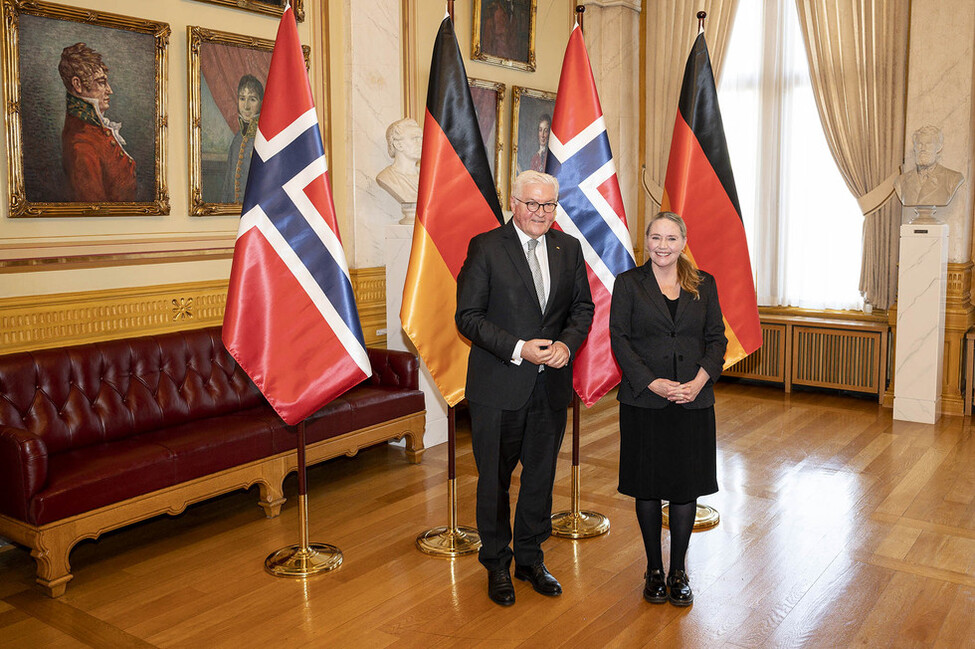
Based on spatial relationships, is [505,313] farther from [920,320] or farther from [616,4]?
[616,4]

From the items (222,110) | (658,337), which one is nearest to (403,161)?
(222,110)

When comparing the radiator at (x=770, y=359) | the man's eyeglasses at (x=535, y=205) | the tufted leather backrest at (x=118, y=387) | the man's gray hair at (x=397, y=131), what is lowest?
the radiator at (x=770, y=359)

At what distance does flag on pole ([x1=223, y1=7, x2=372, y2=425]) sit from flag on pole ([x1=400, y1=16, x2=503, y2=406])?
0.35 metres

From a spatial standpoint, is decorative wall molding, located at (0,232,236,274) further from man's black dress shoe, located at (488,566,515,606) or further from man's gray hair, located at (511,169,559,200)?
man's black dress shoe, located at (488,566,515,606)

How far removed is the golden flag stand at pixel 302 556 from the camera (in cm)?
402

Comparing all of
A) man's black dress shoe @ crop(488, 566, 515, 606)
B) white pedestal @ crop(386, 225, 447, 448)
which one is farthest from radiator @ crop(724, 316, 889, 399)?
man's black dress shoe @ crop(488, 566, 515, 606)

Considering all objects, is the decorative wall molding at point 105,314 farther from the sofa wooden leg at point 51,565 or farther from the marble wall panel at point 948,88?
the marble wall panel at point 948,88

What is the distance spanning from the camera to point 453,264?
4.18m

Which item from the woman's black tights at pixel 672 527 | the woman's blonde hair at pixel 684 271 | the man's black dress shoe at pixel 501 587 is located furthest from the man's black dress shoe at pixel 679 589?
the woman's blonde hair at pixel 684 271

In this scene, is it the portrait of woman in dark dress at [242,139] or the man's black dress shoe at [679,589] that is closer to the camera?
the man's black dress shoe at [679,589]

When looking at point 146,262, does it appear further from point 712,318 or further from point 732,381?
point 732,381

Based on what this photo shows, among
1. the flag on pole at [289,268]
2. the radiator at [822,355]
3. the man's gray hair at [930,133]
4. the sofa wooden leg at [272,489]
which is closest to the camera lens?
the flag on pole at [289,268]

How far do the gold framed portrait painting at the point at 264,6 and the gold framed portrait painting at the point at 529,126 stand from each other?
95.7 inches

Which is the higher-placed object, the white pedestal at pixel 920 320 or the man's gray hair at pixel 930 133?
the man's gray hair at pixel 930 133
